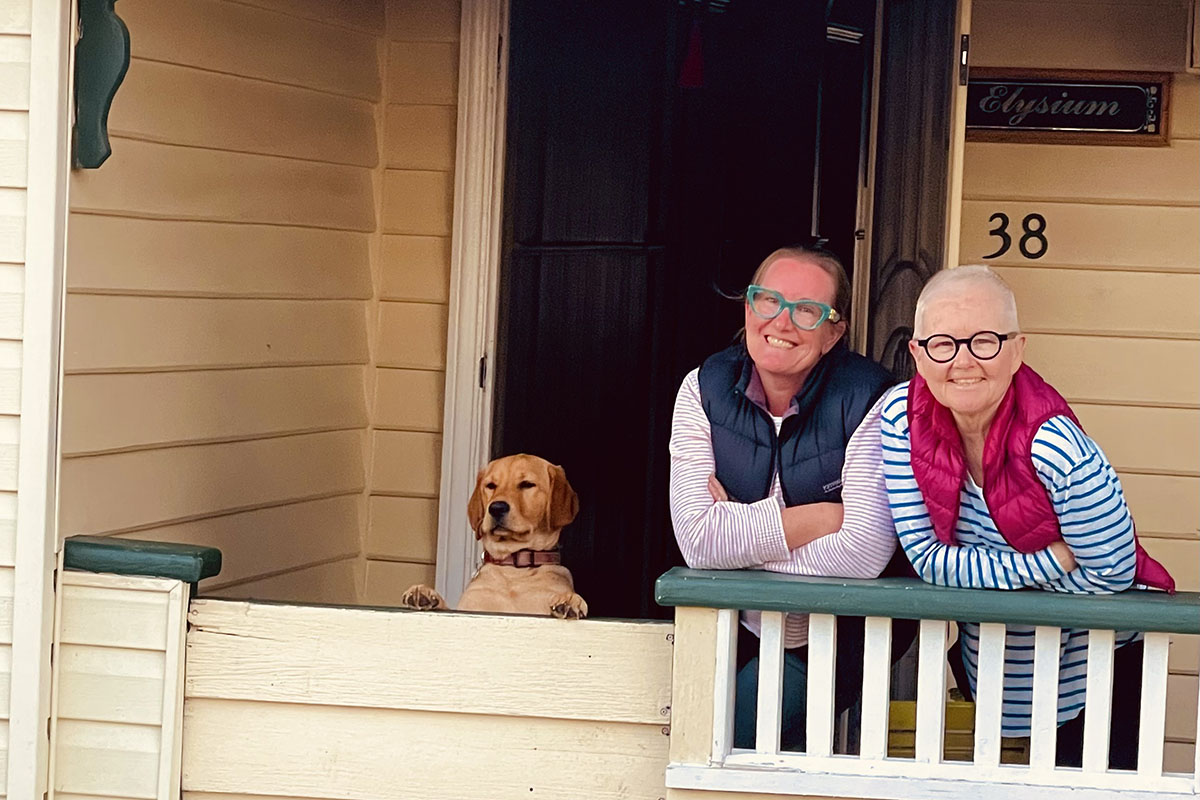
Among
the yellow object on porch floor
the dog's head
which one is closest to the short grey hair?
the yellow object on porch floor

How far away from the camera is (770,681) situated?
2645 millimetres

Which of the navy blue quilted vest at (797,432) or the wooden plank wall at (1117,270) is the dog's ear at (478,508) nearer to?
the navy blue quilted vest at (797,432)

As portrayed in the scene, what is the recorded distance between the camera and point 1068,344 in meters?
4.08

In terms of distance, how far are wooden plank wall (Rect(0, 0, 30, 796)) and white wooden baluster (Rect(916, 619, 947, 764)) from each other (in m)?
1.70

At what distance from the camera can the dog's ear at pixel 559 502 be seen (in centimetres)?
357

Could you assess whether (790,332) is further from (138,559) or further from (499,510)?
(138,559)

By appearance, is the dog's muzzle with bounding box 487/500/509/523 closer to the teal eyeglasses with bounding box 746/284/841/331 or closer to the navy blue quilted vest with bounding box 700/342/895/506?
the navy blue quilted vest with bounding box 700/342/895/506

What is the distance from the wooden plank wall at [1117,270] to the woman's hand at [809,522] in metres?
1.60

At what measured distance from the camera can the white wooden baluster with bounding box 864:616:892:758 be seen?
2615mm

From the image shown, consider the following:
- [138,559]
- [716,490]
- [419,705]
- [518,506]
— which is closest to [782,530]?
[716,490]

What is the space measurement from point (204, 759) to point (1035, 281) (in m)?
2.51

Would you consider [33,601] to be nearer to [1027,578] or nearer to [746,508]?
[746,508]

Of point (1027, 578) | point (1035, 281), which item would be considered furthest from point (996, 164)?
point (1027, 578)

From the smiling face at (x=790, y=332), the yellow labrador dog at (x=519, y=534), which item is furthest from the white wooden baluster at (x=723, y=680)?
the yellow labrador dog at (x=519, y=534)
